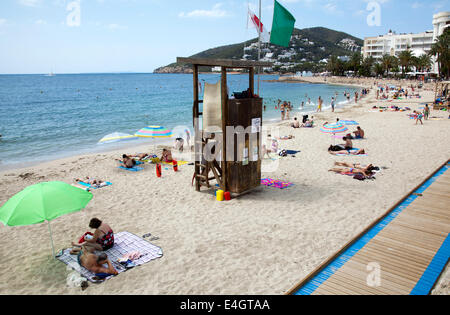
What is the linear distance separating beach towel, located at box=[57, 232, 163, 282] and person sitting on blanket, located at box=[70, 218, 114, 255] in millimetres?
142

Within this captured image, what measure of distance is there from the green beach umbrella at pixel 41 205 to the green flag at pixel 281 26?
6900 mm

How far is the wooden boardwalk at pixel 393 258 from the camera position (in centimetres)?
515

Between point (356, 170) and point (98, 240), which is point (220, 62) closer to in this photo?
point (98, 240)

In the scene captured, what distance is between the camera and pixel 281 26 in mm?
9594

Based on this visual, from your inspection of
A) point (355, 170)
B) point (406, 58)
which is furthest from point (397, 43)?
point (355, 170)

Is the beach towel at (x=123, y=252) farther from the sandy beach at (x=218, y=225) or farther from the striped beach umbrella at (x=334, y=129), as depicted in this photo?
the striped beach umbrella at (x=334, y=129)

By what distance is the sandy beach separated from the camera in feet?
18.5

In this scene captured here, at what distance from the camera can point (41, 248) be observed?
6.97 m

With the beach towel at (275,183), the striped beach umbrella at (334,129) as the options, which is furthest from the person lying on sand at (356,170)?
the striped beach umbrella at (334,129)

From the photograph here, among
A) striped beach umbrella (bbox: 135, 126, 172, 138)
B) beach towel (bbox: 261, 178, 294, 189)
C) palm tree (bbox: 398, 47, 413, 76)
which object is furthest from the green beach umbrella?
palm tree (bbox: 398, 47, 413, 76)

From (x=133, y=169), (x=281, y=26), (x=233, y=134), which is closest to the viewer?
(x=233, y=134)

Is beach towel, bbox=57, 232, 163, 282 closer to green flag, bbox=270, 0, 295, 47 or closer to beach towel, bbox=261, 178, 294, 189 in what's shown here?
beach towel, bbox=261, 178, 294, 189

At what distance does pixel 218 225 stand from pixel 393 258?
148 inches
